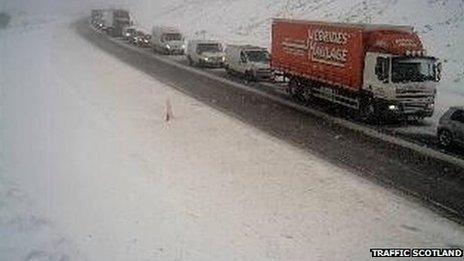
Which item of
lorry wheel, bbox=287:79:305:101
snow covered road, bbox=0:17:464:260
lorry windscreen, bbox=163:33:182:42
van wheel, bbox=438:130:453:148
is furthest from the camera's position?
lorry windscreen, bbox=163:33:182:42

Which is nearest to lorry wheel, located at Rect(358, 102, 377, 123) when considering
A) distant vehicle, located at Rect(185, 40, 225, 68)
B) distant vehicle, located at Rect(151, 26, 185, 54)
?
distant vehicle, located at Rect(185, 40, 225, 68)

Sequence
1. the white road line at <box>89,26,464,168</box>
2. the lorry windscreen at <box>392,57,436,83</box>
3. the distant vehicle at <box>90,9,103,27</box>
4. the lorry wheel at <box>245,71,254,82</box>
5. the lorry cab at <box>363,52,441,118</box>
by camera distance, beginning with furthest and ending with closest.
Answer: the distant vehicle at <box>90,9,103,27</box>, the lorry wheel at <box>245,71,254,82</box>, the lorry windscreen at <box>392,57,436,83</box>, the lorry cab at <box>363,52,441,118</box>, the white road line at <box>89,26,464,168</box>

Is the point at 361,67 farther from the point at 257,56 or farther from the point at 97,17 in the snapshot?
the point at 97,17

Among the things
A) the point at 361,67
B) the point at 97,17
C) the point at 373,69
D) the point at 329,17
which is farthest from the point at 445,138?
the point at 97,17

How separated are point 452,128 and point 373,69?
4669 mm

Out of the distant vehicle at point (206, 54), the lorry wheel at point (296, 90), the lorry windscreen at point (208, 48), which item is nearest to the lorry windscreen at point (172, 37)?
the distant vehicle at point (206, 54)

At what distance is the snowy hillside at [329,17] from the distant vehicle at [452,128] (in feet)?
35.7

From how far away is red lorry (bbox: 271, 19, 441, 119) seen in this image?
22.5 metres

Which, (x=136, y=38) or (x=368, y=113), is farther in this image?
(x=136, y=38)

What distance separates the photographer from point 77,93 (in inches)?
1164

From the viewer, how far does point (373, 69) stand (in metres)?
22.9

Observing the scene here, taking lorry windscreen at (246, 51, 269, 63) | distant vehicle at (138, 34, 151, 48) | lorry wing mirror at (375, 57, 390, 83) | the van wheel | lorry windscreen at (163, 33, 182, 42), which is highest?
lorry wing mirror at (375, 57, 390, 83)

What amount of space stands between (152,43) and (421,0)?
2407 cm

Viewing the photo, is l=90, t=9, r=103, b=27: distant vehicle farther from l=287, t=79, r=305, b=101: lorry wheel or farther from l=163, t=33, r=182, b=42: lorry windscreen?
l=287, t=79, r=305, b=101: lorry wheel
